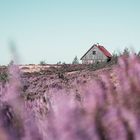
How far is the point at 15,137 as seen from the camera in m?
2.84

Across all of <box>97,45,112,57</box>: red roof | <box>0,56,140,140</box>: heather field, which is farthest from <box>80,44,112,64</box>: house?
<box>0,56,140,140</box>: heather field

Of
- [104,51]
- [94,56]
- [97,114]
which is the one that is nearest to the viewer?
[97,114]

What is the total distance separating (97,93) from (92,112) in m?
0.19

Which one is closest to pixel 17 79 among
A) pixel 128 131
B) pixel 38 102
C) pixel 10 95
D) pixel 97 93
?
pixel 10 95

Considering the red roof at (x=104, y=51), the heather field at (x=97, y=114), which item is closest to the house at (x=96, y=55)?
the red roof at (x=104, y=51)

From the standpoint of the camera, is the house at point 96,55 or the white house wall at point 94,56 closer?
the house at point 96,55

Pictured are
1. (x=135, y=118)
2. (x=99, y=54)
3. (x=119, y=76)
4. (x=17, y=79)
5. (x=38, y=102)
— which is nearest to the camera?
(x=135, y=118)

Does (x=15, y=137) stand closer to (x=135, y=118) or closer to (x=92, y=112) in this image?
(x=92, y=112)

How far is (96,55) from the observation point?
82.1m

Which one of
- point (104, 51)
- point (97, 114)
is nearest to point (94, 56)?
point (104, 51)

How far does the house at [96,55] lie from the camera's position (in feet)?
262

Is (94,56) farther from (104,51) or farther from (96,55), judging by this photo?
(104,51)

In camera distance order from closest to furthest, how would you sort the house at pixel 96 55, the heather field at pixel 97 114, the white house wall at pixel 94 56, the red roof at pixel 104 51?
the heather field at pixel 97 114
the house at pixel 96 55
the red roof at pixel 104 51
the white house wall at pixel 94 56

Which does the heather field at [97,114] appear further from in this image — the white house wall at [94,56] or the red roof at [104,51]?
the red roof at [104,51]
